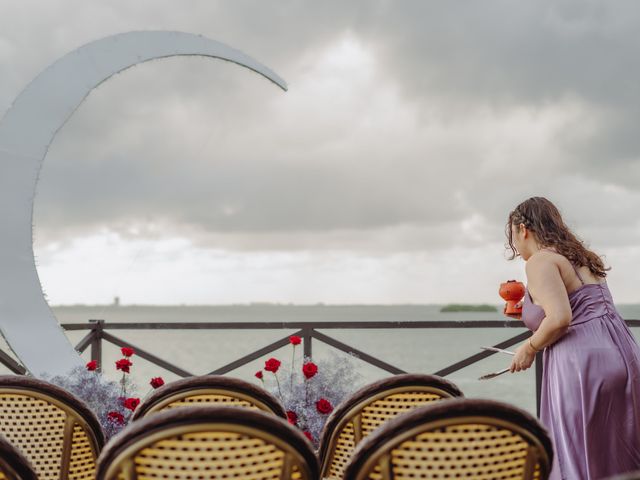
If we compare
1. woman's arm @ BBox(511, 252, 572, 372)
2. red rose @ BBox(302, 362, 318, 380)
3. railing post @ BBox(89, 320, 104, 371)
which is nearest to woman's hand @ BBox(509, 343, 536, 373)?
woman's arm @ BBox(511, 252, 572, 372)

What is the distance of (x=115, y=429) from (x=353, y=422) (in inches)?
76.0

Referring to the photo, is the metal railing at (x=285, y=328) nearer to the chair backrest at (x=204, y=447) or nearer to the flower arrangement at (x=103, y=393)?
the flower arrangement at (x=103, y=393)

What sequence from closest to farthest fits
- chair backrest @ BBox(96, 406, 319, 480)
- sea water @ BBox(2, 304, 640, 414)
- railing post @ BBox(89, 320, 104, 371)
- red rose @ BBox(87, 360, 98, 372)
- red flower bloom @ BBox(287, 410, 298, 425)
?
chair backrest @ BBox(96, 406, 319, 480) → red flower bloom @ BBox(287, 410, 298, 425) → red rose @ BBox(87, 360, 98, 372) → railing post @ BBox(89, 320, 104, 371) → sea water @ BBox(2, 304, 640, 414)

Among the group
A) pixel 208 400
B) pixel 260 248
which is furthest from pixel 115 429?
pixel 260 248

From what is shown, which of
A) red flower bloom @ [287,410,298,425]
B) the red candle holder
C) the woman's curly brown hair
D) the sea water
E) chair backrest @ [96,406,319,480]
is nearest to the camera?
chair backrest @ [96,406,319,480]

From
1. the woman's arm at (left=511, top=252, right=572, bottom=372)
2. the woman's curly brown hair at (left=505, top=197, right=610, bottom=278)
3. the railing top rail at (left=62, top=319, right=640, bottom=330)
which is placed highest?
the woman's curly brown hair at (left=505, top=197, right=610, bottom=278)

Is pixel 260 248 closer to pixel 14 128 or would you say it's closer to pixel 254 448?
pixel 14 128

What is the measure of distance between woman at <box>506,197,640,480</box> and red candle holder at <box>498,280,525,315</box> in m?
0.26

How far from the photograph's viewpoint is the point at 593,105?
11516 millimetres

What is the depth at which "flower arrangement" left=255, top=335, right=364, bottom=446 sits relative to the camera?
11.8 feet

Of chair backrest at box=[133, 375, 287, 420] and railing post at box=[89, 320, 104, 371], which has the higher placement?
railing post at box=[89, 320, 104, 371]

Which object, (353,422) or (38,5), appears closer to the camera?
(353,422)

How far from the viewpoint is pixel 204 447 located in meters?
1.39

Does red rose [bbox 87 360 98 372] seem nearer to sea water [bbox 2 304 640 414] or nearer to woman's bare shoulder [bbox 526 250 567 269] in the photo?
woman's bare shoulder [bbox 526 250 567 269]
